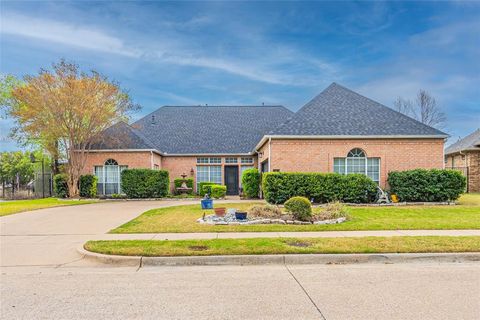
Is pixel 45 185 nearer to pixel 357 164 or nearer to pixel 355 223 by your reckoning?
pixel 357 164

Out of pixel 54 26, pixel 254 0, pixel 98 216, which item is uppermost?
pixel 254 0

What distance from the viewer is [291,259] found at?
22.3 feet

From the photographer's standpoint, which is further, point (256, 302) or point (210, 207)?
point (210, 207)

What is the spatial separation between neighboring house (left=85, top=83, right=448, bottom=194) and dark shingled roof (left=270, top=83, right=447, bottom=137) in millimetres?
53

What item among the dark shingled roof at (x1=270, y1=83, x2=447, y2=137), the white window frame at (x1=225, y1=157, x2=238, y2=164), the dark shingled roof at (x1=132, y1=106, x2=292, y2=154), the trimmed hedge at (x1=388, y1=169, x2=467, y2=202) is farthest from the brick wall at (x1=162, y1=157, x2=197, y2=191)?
the trimmed hedge at (x1=388, y1=169, x2=467, y2=202)

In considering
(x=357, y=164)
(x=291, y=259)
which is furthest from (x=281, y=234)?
(x=357, y=164)

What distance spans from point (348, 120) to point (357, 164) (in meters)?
2.58

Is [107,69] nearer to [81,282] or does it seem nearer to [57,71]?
[57,71]

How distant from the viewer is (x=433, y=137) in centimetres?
1891

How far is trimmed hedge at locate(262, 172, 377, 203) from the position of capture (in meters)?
16.5

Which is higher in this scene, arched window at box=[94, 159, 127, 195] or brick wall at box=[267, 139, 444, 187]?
brick wall at box=[267, 139, 444, 187]

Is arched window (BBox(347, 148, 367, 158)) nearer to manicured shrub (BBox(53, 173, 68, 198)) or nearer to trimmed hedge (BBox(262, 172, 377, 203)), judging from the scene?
trimmed hedge (BBox(262, 172, 377, 203))

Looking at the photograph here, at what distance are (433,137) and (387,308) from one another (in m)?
17.0

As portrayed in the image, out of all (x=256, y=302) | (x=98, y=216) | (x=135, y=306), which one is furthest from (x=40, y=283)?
(x=98, y=216)
